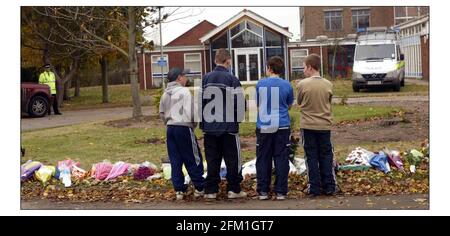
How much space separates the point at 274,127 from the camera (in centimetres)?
816

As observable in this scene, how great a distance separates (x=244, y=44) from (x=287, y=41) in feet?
8.39

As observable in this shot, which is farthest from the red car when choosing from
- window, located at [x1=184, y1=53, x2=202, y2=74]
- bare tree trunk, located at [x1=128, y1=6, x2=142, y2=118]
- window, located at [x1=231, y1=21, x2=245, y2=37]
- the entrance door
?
window, located at [x1=231, y1=21, x2=245, y2=37]

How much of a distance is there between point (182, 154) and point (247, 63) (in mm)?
A: 23594

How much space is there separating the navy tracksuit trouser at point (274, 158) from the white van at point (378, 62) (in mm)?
22341

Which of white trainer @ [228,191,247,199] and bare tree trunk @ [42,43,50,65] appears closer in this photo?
white trainer @ [228,191,247,199]

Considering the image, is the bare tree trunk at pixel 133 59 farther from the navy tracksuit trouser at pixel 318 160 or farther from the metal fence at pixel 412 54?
the metal fence at pixel 412 54

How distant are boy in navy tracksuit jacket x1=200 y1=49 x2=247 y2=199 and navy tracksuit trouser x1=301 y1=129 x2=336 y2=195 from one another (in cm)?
90

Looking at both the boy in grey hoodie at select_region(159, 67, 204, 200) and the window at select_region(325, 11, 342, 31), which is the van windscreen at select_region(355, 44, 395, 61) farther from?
the boy in grey hoodie at select_region(159, 67, 204, 200)

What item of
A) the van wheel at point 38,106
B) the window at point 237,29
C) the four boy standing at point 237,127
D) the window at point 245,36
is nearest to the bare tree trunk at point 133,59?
the van wheel at point 38,106

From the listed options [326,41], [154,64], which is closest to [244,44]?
[154,64]

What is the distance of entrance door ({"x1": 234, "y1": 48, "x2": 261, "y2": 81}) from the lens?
95.5ft

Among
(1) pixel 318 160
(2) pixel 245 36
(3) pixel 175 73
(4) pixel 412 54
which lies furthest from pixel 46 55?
(1) pixel 318 160

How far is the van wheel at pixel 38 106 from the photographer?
895 inches

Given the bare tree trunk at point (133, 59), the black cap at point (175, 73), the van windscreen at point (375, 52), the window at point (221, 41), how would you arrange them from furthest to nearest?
the window at point (221, 41), the van windscreen at point (375, 52), the bare tree trunk at point (133, 59), the black cap at point (175, 73)
